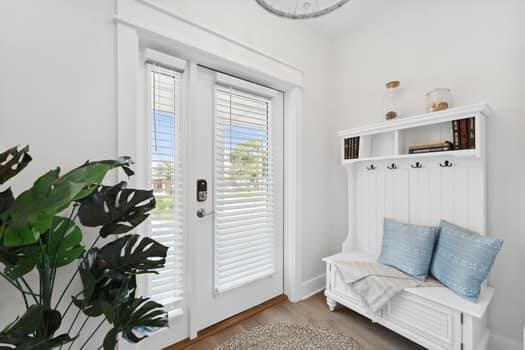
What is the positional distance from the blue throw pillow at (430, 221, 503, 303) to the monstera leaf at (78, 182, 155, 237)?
1.80m

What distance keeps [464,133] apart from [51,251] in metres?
2.35

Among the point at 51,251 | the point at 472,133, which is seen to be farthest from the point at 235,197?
the point at 472,133

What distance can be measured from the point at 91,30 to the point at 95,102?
1.26 feet

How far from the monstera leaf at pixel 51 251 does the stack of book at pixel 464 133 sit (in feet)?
7.38

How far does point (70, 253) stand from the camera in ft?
3.14

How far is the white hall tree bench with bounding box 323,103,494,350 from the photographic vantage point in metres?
1.44

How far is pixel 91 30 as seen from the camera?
1.29m

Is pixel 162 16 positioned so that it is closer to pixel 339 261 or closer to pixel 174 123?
pixel 174 123

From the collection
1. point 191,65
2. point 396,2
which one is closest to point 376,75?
point 396,2

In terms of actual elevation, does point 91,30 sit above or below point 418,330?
above

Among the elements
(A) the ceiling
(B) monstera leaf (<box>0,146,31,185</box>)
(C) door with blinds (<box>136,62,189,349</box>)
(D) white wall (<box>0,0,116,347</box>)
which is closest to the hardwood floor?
(C) door with blinds (<box>136,62,189,349</box>)

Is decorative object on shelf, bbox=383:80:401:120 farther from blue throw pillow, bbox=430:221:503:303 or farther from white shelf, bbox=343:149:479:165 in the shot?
blue throw pillow, bbox=430:221:503:303

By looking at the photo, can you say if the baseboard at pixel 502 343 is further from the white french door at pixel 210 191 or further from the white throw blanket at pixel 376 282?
the white french door at pixel 210 191

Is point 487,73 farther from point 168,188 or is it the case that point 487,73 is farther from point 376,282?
point 168,188
